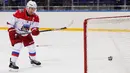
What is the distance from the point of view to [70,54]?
454cm

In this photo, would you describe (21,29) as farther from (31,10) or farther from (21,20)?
(31,10)

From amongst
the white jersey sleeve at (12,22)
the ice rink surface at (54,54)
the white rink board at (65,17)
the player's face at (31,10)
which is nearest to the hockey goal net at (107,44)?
the ice rink surface at (54,54)

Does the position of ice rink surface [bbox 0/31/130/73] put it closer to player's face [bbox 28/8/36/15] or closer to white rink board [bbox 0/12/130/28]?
white rink board [bbox 0/12/130/28]

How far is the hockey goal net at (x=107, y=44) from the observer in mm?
2551

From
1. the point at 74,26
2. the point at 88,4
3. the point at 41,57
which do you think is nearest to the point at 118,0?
the point at 88,4

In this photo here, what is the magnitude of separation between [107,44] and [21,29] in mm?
1055

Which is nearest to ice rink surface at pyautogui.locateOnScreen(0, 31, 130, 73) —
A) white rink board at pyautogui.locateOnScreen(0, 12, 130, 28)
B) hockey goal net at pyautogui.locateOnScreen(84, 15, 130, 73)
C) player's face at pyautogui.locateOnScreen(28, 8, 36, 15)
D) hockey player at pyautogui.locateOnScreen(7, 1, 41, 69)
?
hockey goal net at pyautogui.locateOnScreen(84, 15, 130, 73)

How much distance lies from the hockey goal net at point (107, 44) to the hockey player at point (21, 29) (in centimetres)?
91

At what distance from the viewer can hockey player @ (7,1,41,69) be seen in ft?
11.9

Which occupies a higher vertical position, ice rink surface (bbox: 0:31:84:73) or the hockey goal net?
the hockey goal net

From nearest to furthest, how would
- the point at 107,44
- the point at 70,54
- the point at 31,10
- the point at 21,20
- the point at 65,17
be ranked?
the point at 107,44
the point at 31,10
the point at 21,20
the point at 70,54
the point at 65,17

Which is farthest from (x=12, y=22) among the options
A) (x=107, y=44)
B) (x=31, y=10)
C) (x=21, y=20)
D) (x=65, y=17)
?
(x=65, y=17)

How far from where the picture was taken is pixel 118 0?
24.0 ft

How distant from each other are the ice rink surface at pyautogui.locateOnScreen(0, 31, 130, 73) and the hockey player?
0.19 m
